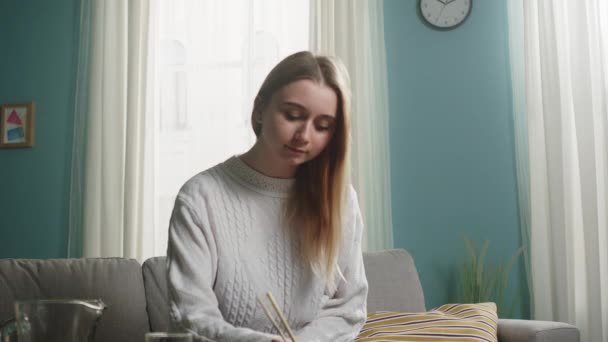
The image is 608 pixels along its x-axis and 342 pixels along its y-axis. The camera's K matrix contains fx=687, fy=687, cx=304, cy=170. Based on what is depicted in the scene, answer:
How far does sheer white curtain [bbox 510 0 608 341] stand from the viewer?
3.33 metres

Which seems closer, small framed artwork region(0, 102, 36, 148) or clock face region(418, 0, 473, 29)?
clock face region(418, 0, 473, 29)

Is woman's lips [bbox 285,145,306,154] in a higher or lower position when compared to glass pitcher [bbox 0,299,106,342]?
higher

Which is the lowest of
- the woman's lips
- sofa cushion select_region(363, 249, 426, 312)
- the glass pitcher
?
sofa cushion select_region(363, 249, 426, 312)

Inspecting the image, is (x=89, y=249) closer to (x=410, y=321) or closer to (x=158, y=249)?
(x=158, y=249)

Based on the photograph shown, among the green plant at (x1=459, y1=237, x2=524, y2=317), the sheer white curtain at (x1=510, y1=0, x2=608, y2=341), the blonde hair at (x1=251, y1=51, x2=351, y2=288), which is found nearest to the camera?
the blonde hair at (x1=251, y1=51, x2=351, y2=288)

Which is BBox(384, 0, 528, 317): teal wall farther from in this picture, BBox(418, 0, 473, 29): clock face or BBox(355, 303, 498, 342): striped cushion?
BBox(355, 303, 498, 342): striped cushion

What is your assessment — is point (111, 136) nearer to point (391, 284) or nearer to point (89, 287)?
point (89, 287)

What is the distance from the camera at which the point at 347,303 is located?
1.67 meters

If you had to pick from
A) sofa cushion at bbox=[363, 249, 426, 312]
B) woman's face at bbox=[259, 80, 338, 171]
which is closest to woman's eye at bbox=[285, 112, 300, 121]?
woman's face at bbox=[259, 80, 338, 171]

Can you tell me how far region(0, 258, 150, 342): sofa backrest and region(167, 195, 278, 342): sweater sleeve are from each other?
709mm

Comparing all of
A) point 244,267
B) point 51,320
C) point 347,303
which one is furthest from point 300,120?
point 51,320

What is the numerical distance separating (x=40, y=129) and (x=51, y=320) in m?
3.97

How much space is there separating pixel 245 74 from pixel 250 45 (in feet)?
0.56

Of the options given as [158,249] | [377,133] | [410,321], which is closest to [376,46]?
[377,133]
